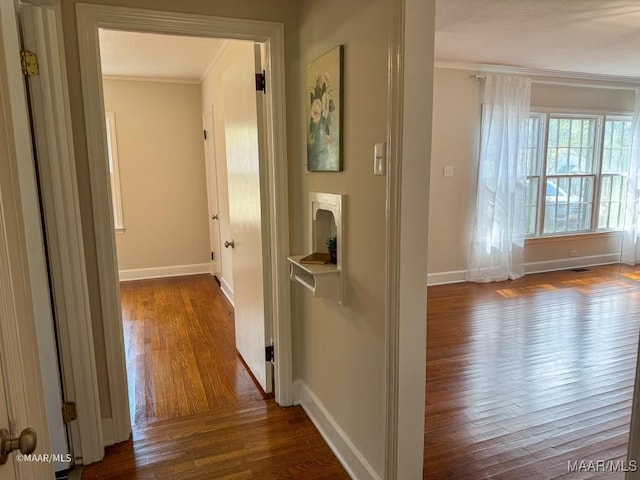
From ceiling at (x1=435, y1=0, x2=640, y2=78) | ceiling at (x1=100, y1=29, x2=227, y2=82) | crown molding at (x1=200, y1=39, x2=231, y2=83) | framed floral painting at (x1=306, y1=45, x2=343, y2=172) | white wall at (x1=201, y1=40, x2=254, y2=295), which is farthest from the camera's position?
white wall at (x1=201, y1=40, x2=254, y2=295)

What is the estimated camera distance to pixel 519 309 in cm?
420

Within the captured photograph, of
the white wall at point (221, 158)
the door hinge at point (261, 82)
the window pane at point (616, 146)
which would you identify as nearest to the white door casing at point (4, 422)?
the door hinge at point (261, 82)

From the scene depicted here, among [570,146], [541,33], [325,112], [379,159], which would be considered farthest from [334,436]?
[570,146]

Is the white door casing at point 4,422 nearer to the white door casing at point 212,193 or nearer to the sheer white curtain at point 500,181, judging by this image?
the white door casing at point 212,193

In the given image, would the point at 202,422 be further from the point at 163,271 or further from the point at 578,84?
the point at 578,84

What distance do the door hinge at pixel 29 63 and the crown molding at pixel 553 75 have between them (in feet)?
12.7

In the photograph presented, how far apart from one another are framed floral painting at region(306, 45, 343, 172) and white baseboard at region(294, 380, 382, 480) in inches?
49.3

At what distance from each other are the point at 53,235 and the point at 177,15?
3.87 feet

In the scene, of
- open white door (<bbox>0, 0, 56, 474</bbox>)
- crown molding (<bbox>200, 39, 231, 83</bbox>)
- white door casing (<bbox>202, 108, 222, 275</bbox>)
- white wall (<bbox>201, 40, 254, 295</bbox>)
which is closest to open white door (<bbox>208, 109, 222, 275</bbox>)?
white door casing (<bbox>202, 108, 222, 275</bbox>)

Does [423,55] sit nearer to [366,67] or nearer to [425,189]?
[366,67]

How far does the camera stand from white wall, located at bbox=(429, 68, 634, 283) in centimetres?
471

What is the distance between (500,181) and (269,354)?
11.8 feet

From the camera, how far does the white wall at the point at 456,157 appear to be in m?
4.71

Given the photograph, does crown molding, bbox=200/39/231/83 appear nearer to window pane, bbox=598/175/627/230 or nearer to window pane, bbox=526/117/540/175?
window pane, bbox=526/117/540/175
